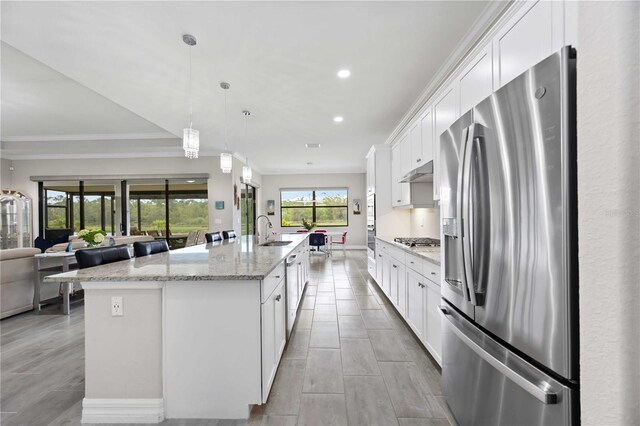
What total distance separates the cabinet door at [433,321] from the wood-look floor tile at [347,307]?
1.22 meters

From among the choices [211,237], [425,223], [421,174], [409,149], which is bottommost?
[211,237]

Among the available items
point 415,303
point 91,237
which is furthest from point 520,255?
point 91,237

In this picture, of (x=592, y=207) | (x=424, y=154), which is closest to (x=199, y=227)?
(x=424, y=154)

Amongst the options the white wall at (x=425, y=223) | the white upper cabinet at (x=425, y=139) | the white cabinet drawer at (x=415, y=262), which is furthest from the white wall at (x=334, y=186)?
the white cabinet drawer at (x=415, y=262)

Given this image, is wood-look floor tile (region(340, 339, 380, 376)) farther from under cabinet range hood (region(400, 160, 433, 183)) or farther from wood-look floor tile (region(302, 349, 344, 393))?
under cabinet range hood (region(400, 160, 433, 183))

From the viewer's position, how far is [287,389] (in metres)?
1.88

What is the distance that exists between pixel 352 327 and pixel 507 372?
6.55 feet

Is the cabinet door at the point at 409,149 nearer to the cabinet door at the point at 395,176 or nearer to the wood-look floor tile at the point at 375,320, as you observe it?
the cabinet door at the point at 395,176

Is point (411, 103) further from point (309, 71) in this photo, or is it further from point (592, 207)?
point (592, 207)

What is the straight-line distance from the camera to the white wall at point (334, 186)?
9.88 m

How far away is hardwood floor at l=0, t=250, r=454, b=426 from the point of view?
1646 millimetres

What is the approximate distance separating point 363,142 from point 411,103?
88.0 inches

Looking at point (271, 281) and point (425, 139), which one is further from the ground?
point (425, 139)

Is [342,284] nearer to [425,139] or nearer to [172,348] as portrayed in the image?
[425,139]
